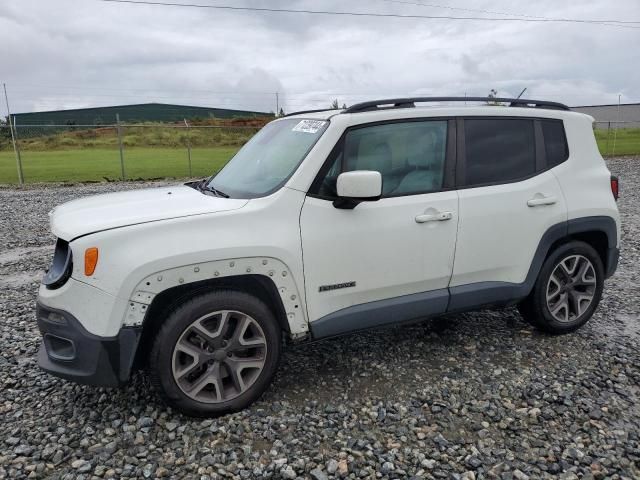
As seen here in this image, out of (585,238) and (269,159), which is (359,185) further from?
(585,238)

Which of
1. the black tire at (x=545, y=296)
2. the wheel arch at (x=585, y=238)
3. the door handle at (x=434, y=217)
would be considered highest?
the door handle at (x=434, y=217)

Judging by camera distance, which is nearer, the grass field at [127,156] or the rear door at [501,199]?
the rear door at [501,199]

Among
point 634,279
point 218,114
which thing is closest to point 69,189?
point 634,279

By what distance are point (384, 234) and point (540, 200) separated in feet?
4.61

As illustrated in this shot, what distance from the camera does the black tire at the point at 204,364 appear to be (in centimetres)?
309

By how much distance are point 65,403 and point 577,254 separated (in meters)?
4.03

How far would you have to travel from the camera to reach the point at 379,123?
370cm

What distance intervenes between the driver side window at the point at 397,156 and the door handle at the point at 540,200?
30.9 inches

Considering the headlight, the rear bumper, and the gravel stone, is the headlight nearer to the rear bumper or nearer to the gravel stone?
the gravel stone

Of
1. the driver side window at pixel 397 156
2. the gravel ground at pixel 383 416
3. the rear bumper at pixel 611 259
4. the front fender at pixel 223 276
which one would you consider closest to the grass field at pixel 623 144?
the rear bumper at pixel 611 259

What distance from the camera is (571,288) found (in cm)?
447

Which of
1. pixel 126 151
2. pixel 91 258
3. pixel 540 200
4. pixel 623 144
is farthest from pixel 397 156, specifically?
pixel 623 144

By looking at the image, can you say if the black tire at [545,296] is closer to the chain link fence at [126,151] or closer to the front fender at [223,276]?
the front fender at [223,276]

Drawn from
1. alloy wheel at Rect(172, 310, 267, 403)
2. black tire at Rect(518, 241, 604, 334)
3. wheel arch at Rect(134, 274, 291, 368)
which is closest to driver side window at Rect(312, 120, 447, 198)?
wheel arch at Rect(134, 274, 291, 368)
